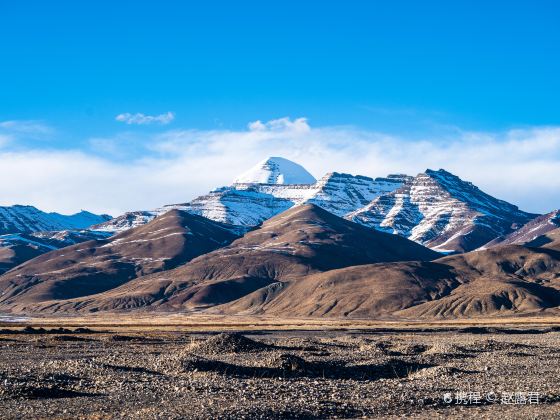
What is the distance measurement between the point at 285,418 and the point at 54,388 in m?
15.0

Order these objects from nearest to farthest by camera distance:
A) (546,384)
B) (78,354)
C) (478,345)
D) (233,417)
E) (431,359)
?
(233,417)
(546,384)
(431,359)
(78,354)
(478,345)

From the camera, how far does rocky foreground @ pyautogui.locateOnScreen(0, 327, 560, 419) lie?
36.2 meters

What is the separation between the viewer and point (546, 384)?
1852 inches

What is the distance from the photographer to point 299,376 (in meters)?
52.9

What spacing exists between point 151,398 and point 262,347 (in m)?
35.1

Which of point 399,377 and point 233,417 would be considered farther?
point 399,377

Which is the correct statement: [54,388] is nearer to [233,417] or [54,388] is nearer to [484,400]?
[233,417]

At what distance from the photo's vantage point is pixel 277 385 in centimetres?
4584

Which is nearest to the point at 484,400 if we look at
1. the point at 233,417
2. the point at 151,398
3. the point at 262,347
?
the point at 233,417

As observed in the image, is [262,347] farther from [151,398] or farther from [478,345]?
[151,398]

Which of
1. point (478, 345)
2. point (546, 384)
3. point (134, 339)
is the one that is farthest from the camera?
point (134, 339)

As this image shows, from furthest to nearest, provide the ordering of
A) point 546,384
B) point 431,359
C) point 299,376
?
1. point 431,359
2. point 299,376
3. point 546,384

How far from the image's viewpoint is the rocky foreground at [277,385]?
36.2 meters

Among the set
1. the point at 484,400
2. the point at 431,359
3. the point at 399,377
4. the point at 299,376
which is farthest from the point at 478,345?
the point at 484,400
